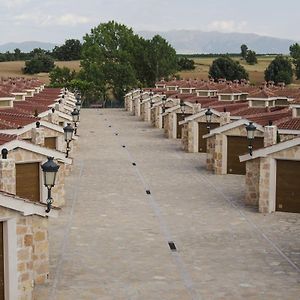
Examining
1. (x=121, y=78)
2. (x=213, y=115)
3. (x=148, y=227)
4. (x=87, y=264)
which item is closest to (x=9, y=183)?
(x=87, y=264)

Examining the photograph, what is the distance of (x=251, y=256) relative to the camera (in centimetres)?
2012

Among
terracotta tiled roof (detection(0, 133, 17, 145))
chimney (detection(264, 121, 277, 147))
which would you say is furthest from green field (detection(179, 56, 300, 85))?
terracotta tiled roof (detection(0, 133, 17, 145))

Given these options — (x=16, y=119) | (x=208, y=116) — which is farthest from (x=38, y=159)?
(x=208, y=116)

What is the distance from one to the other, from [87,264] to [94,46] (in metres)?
96.6

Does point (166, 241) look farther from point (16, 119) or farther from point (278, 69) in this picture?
point (278, 69)

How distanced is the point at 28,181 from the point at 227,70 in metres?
107

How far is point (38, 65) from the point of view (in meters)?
154

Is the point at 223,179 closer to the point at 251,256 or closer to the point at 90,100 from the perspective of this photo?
the point at 251,256

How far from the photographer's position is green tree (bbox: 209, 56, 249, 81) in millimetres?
128750

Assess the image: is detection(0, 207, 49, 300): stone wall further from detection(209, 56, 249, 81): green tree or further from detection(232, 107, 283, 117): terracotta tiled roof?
detection(209, 56, 249, 81): green tree

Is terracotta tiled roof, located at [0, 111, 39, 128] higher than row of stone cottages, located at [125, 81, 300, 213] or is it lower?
higher

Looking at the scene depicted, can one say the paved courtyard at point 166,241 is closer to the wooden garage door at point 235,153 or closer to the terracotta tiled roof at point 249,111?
the wooden garage door at point 235,153

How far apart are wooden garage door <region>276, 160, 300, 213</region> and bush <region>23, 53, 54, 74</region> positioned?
132 meters

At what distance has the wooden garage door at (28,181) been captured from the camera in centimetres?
2525
